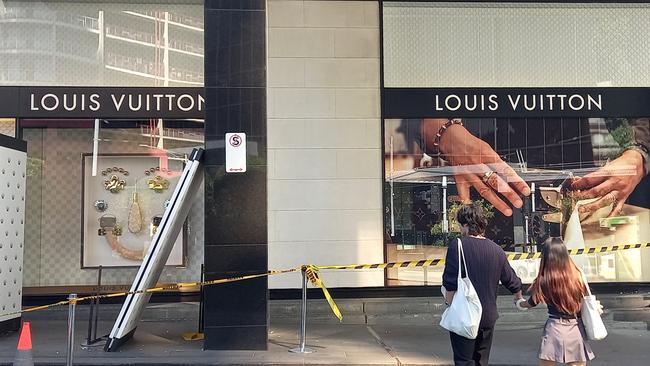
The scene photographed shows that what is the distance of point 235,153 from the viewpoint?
7.55m

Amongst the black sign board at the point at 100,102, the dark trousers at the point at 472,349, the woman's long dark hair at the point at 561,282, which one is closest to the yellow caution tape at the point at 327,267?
the dark trousers at the point at 472,349

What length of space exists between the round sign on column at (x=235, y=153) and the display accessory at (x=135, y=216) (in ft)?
14.5

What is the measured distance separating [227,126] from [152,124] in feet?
12.8

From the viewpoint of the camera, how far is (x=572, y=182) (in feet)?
36.5

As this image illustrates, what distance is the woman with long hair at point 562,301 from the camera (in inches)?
186

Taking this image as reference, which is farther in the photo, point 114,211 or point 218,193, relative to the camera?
point 114,211

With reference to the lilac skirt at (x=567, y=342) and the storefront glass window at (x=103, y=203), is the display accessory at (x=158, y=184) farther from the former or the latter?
the lilac skirt at (x=567, y=342)

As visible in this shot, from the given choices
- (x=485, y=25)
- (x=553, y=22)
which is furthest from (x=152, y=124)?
(x=553, y=22)

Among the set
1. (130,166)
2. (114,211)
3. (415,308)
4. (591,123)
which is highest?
(591,123)

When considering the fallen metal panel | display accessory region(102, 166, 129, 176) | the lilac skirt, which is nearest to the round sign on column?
the fallen metal panel

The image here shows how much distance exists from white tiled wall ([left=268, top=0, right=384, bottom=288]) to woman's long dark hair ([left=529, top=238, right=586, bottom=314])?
614 cm

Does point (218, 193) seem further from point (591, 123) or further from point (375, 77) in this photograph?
point (591, 123)

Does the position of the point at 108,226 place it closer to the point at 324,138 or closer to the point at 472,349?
the point at 324,138

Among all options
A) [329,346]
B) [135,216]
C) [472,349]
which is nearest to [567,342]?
[472,349]
